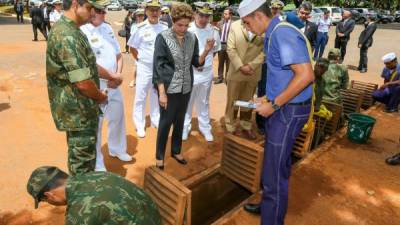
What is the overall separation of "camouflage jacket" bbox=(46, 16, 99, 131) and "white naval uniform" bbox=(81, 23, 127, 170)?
841 millimetres

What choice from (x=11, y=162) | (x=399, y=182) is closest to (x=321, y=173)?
(x=399, y=182)

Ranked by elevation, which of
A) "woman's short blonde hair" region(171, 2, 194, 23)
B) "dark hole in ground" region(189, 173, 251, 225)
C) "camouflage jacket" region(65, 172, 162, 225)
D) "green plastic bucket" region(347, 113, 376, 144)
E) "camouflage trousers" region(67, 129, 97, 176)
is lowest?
"dark hole in ground" region(189, 173, 251, 225)

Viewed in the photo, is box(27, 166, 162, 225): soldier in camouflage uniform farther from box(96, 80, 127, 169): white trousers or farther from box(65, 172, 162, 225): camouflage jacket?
box(96, 80, 127, 169): white trousers

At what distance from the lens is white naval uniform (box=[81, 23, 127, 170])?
384cm

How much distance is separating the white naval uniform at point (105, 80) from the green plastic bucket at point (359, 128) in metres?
3.84

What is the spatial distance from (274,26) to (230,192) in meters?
2.45

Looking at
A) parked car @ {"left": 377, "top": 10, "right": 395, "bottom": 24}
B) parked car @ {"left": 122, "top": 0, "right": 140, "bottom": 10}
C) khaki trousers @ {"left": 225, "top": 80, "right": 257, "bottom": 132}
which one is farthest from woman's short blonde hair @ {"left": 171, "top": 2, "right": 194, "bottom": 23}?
parked car @ {"left": 122, "top": 0, "right": 140, "bottom": 10}

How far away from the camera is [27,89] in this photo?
773 centimetres

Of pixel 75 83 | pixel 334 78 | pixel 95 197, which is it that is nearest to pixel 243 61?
pixel 334 78

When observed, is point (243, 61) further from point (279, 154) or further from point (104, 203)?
point (104, 203)

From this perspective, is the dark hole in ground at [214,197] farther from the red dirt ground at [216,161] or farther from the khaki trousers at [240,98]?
the khaki trousers at [240,98]

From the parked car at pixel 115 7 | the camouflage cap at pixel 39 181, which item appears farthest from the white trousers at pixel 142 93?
the parked car at pixel 115 7

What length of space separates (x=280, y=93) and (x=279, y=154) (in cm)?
54

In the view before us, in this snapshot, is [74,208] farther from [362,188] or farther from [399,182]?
[399,182]
